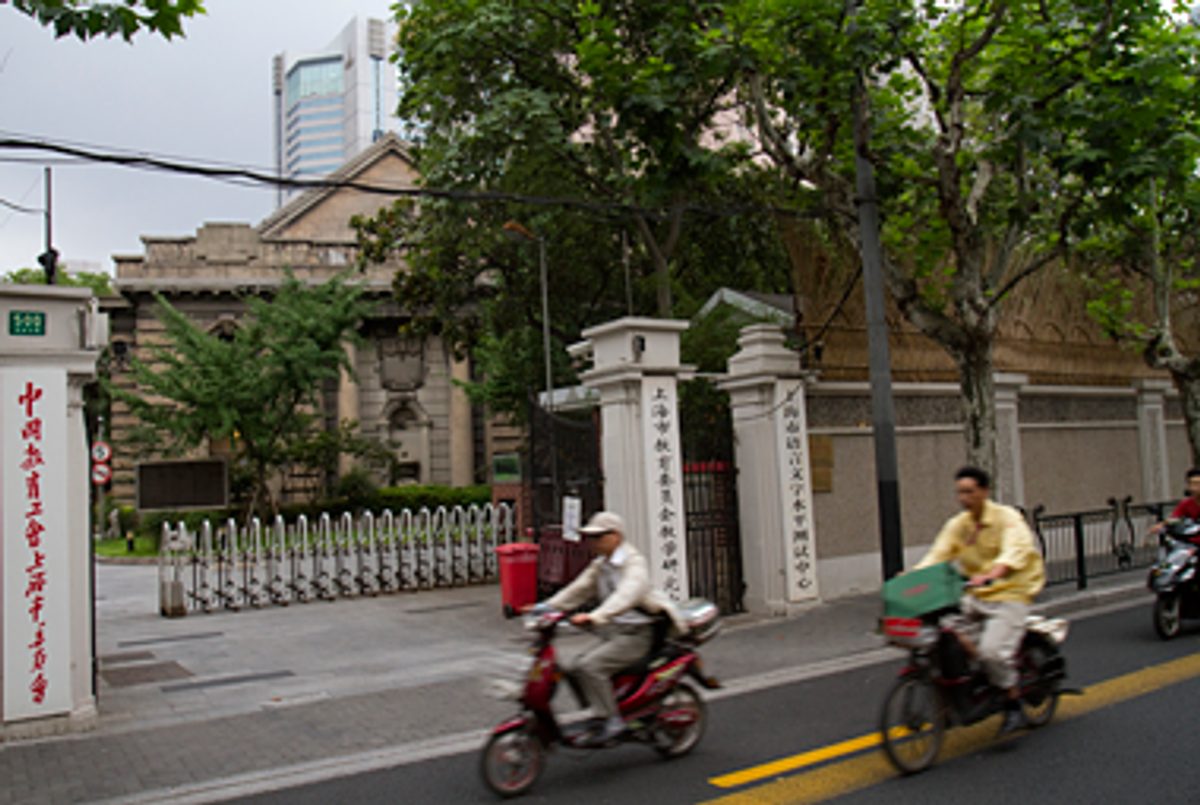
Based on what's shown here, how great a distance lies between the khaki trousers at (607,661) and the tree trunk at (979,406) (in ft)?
22.9

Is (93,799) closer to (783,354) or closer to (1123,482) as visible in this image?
(783,354)

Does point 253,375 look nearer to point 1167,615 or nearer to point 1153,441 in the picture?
point 1153,441

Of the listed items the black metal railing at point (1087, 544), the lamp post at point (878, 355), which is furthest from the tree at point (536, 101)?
the black metal railing at point (1087, 544)

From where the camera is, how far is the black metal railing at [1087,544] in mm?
12021

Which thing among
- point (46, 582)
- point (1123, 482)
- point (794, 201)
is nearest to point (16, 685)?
point (46, 582)

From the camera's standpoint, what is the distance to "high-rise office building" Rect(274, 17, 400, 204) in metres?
157

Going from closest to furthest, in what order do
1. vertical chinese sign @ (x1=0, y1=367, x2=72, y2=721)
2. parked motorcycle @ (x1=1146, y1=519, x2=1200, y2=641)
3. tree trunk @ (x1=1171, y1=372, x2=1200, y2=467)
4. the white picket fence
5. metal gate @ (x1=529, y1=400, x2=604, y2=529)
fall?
vertical chinese sign @ (x1=0, y1=367, x2=72, y2=721), parked motorcycle @ (x1=1146, y1=519, x2=1200, y2=641), metal gate @ (x1=529, y1=400, x2=604, y2=529), the white picket fence, tree trunk @ (x1=1171, y1=372, x2=1200, y2=467)

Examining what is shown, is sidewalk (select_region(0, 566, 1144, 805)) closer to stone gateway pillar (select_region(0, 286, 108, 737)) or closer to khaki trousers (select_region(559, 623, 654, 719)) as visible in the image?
stone gateway pillar (select_region(0, 286, 108, 737))

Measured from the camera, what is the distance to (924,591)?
5.75 metres

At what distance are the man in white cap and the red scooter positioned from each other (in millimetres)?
89

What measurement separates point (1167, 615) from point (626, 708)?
611cm

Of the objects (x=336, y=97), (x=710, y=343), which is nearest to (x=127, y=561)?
(x=710, y=343)

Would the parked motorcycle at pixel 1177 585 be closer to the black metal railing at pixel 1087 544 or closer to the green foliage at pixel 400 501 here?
the black metal railing at pixel 1087 544

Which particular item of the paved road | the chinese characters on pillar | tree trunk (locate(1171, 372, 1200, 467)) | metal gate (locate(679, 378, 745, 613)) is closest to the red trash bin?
metal gate (locate(679, 378, 745, 613))
